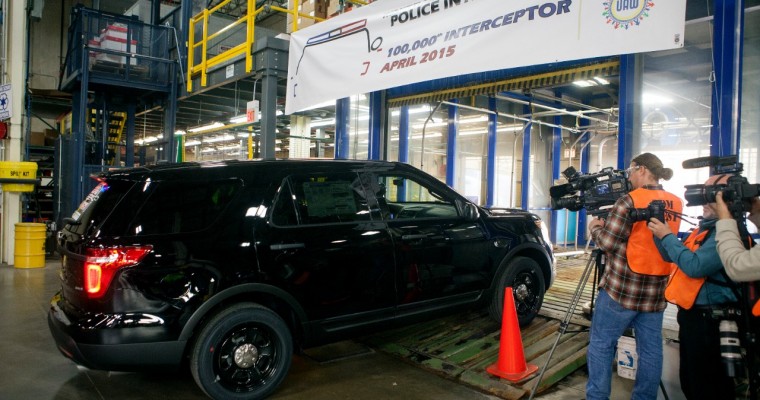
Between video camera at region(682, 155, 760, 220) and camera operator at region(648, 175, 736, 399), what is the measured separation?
65 millimetres

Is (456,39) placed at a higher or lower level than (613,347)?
higher

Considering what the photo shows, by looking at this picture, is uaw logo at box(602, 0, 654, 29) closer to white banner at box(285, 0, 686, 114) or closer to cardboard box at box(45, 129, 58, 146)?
white banner at box(285, 0, 686, 114)

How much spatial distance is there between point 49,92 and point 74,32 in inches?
181

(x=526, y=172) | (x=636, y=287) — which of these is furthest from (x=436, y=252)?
(x=526, y=172)

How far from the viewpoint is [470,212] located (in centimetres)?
439

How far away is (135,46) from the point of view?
10305 millimetres

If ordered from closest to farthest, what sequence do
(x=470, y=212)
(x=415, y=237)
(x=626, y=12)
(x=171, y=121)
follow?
(x=626, y=12) → (x=415, y=237) → (x=470, y=212) → (x=171, y=121)

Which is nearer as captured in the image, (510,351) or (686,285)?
(686,285)

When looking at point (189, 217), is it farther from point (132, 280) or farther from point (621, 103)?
point (621, 103)

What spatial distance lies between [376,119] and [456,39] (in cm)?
346

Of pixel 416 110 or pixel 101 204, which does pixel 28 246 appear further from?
pixel 416 110

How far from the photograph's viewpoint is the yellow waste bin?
26.8 feet

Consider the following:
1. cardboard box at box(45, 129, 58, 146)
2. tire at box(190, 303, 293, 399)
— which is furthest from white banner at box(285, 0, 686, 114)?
cardboard box at box(45, 129, 58, 146)

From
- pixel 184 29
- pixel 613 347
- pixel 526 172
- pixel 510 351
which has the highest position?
pixel 184 29
